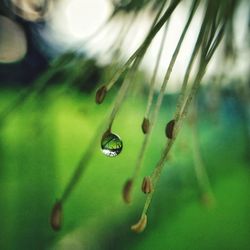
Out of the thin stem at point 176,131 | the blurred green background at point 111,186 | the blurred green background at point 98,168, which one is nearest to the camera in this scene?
the thin stem at point 176,131

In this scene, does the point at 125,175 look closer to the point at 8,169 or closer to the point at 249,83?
the point at 8,169

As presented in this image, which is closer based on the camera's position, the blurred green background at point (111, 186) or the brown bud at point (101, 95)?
the brown bud at point (101, 95)

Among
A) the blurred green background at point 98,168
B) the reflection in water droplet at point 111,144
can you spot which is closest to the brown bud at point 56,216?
the reflection in water droplet at point 111,144

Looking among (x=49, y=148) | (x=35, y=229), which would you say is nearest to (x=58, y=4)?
(x=49, y=148)

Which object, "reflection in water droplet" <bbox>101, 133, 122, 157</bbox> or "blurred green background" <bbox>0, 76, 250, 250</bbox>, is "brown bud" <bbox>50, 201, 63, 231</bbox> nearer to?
"reflection in water droplet" <bbox>101, 133, 122, 157</bbox>

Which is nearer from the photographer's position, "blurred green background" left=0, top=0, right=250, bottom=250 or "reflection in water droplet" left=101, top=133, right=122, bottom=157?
"reflection in water droplet" left=101, top=133, right=122, bottom=157

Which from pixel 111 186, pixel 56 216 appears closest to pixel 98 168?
pixel 111 186

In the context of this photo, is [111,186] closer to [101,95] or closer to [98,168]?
[98,168]

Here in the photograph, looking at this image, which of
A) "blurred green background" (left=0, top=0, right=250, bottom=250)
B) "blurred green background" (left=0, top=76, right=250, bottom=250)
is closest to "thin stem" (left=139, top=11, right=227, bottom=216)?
"blurred green background" (left=0, top=0, right=250, bottom=250)

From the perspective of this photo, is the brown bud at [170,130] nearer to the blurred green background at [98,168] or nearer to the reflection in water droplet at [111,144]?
the reflection in water droplet at [111,144]
